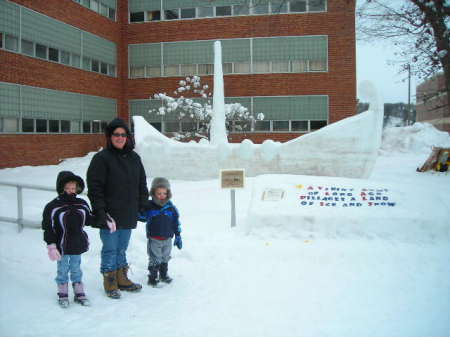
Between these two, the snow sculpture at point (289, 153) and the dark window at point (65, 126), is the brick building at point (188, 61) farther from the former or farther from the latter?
the snow sculpture at point (289, 153)

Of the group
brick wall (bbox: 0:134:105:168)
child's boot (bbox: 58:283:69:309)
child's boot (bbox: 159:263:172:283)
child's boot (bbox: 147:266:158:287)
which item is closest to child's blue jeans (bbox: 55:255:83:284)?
child's boot (bbox: 58:283:69:309)

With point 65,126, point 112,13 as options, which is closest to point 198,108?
point 65,126

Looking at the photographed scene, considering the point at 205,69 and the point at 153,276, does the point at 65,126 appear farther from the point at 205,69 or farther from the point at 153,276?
the point at 153,276

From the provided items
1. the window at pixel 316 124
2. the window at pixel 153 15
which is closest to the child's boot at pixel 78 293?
the window at pixel 316 124

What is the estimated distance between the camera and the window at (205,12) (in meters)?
23.5

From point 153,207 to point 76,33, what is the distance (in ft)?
61.5

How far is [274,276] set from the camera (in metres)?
4.84

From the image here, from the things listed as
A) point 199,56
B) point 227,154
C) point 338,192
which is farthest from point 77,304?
point 199,56

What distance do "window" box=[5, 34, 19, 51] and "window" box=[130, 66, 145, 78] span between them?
8.09 meters

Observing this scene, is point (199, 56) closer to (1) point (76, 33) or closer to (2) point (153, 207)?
(1) point (76, 33)

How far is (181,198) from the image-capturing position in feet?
30.2

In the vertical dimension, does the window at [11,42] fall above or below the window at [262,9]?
below

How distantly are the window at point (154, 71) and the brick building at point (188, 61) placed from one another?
0.19 ft

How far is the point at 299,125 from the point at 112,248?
1975 cm
